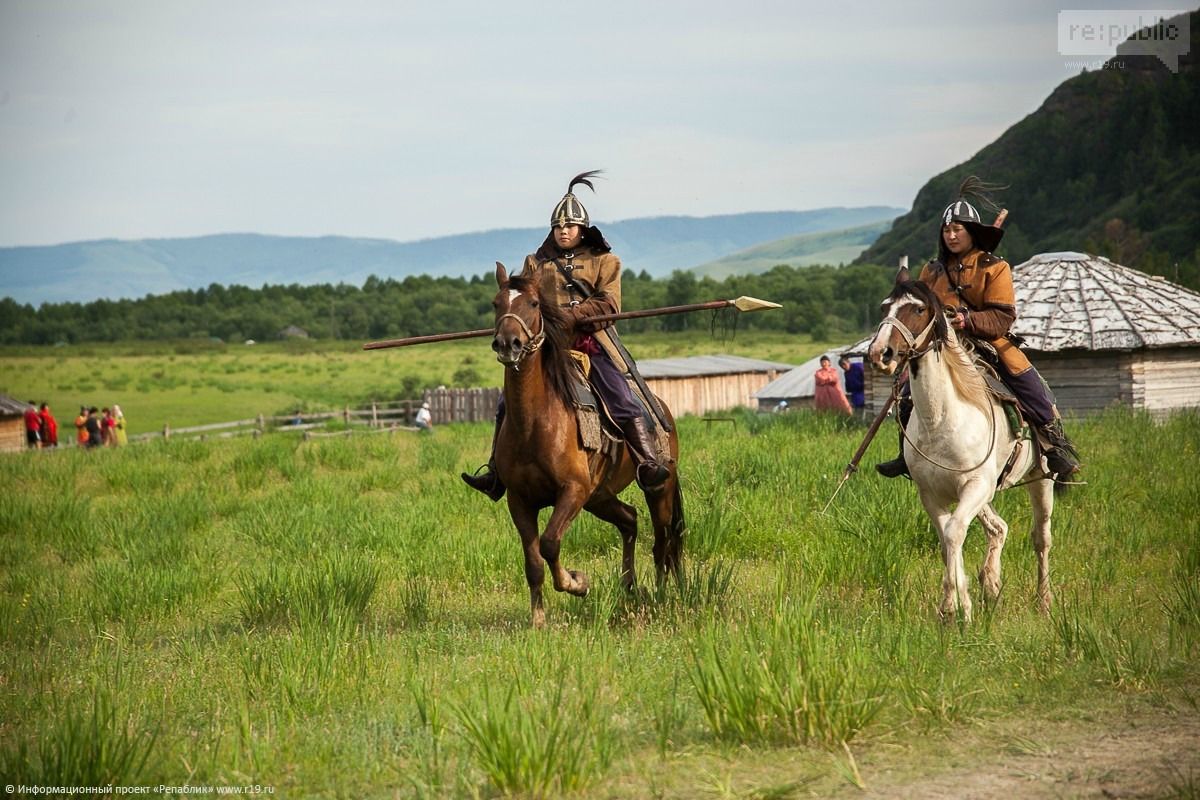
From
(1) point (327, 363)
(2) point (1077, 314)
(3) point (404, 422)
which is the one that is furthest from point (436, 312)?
(2) point (1077, 314)

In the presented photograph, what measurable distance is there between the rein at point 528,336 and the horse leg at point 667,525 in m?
1.92

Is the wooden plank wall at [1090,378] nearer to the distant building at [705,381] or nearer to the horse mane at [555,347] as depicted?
the distant building at [705,381]

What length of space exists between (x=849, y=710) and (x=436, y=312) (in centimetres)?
12916

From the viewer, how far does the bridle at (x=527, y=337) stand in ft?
25.1

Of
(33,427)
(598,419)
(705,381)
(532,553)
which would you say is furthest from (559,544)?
(705,381)

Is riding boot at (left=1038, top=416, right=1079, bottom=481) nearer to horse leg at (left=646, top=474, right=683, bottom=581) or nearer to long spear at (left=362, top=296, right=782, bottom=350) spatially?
long spear at (left=362, top=296, right=782, bottom=350)

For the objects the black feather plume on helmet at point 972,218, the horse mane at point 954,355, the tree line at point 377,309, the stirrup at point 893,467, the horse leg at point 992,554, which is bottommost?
the horse leg at point 992,554

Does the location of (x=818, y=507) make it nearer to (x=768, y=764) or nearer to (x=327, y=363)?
(x=768, y=764)

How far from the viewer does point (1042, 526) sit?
9273 millimetres

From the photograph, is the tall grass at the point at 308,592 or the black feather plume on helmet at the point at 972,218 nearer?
the tall grass at the point at 308,592

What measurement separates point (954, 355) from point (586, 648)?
3318 mm

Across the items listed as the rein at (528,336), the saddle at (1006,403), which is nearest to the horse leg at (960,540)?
the saddle at (1006,403)

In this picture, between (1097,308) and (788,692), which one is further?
(1097,308)

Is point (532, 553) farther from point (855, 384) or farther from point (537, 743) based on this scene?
point (855, 384)
